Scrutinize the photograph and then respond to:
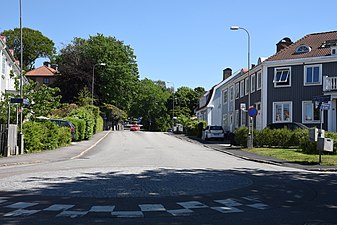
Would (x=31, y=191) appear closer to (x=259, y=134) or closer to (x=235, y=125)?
(x=259, y=134)

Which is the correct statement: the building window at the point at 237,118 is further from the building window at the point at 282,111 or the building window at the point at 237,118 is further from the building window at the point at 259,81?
the building window at the point at 282,111

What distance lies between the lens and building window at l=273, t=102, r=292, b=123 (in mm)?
35344

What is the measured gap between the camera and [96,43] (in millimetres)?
71688

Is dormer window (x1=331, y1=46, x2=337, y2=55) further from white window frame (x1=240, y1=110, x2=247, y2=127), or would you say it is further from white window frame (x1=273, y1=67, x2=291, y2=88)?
white window frame (x1=240, y1=110, x2=247, y2=127)

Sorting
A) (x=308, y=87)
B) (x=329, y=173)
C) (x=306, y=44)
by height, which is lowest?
(x=329, y=173)

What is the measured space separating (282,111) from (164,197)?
2770 centimetres

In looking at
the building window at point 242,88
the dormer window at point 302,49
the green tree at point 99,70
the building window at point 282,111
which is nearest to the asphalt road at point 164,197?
the building window at point 282,111

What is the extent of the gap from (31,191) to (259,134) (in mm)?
21599

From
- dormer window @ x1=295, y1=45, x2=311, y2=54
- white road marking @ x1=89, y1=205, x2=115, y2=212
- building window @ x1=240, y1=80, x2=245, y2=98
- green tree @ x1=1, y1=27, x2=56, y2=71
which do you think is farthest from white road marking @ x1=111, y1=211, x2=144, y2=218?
green tree @ x1=1, y1=27, x2=56, y2=71

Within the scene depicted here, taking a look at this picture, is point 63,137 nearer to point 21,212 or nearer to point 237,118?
point 21,212

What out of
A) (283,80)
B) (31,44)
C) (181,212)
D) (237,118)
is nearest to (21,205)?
(181,212)

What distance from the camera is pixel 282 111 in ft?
118

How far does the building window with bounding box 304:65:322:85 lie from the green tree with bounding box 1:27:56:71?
57.2 meters

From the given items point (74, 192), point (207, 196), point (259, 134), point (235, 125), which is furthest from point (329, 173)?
point (235, 125)
